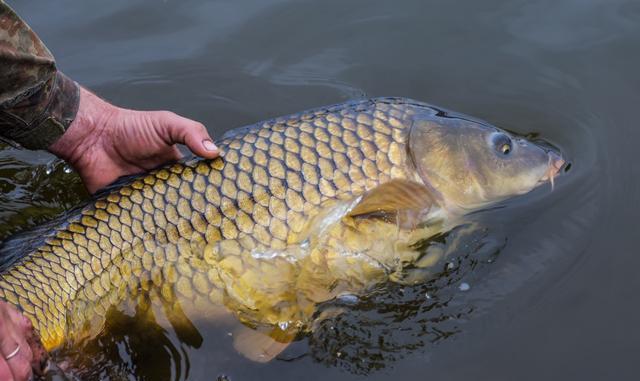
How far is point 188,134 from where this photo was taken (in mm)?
3312

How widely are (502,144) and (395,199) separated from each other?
0.66 meters

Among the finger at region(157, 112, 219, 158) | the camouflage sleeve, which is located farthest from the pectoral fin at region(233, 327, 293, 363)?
the camouflage sleeve

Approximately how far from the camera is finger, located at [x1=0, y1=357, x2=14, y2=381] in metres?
2.42

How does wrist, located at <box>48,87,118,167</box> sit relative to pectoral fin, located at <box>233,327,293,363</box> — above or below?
above

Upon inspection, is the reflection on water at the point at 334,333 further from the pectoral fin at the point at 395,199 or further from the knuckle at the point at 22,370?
the knuckle at the point at 22,370

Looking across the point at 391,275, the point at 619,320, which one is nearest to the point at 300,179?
the point at 391,275

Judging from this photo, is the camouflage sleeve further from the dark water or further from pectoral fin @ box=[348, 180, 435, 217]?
pectoral fin @ box=[348, 180, 435, 217]

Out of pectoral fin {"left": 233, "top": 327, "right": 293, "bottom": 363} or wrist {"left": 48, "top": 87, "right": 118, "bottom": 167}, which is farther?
wrist {"left": 48, "top": 87, "right": 118, "bottom": 167}

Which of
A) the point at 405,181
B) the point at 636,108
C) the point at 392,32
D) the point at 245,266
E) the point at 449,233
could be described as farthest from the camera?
the point at 392,32

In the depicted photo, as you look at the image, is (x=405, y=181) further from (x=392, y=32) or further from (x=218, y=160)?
(x=392, y=32)

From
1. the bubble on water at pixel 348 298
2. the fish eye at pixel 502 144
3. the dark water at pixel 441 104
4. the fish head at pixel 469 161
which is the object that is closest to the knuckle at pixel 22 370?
the dark water at pixel 441 104

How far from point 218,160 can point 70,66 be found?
2.59 meters

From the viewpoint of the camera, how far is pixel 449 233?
3.59 metres

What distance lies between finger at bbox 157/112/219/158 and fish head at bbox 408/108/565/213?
36.7 inches
